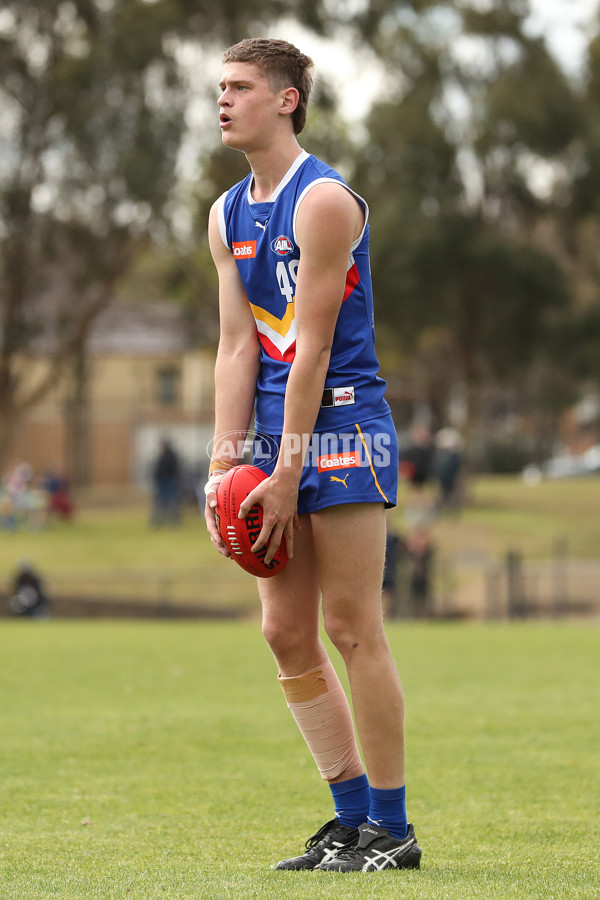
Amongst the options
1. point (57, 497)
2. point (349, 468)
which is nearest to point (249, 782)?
point (349, 468)

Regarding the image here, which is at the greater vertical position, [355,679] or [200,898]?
[355,679]

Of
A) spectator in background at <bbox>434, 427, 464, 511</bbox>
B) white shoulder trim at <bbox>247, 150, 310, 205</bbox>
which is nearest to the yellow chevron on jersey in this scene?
white shoulder trim at <bbox>247, 150, 310, 205</bbox>

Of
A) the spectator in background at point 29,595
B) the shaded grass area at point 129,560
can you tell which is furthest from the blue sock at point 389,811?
the shaded grass area at point 129,560

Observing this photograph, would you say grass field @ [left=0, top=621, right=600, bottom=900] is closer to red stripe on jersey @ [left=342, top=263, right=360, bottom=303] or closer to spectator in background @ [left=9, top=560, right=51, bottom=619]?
red stripe on jersey @ [left=342, top=263, right=360, bottom=303]

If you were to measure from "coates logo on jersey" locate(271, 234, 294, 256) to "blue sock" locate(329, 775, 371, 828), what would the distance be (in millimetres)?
1623

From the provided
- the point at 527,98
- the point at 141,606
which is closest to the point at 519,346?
the point at 527,98

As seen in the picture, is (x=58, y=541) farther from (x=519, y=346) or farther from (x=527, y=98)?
(x=527, y=98)

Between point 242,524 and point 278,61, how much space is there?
1.39 metres

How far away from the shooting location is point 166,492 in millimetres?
31969

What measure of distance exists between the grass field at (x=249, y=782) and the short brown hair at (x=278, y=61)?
2.30m

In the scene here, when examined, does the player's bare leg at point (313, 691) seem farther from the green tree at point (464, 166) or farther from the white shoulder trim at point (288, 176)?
the green tree at point (464, 166)

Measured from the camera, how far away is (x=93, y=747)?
626cm

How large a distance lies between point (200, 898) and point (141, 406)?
116ft

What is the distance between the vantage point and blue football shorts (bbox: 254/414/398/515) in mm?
3668
